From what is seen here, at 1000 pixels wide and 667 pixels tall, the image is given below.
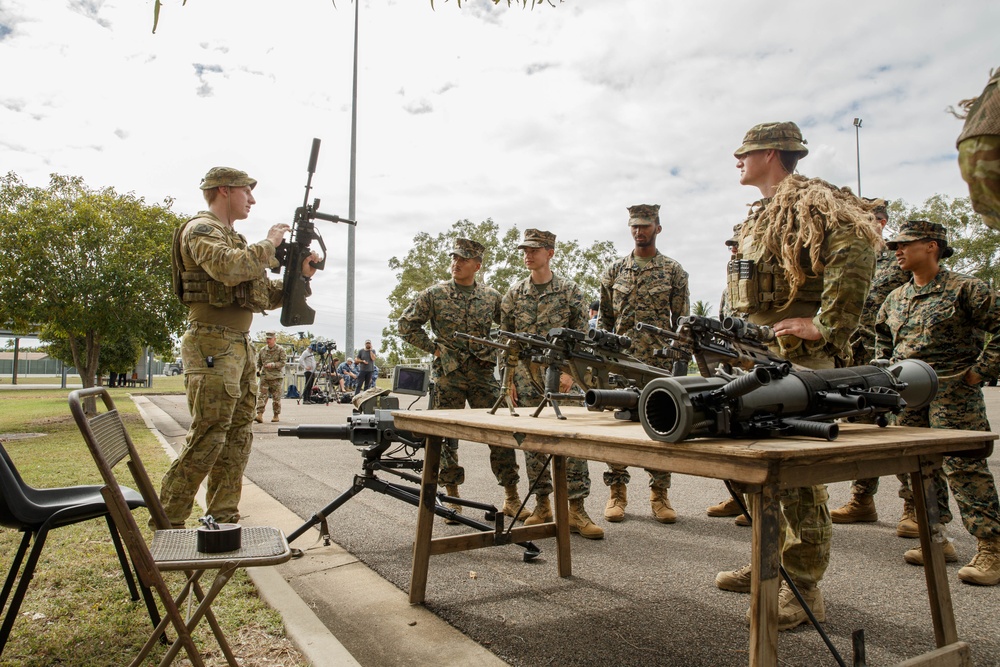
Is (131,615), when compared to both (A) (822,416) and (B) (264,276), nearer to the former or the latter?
(B) (264,276)

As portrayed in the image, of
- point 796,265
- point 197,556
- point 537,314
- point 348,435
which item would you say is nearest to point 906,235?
point 796,265

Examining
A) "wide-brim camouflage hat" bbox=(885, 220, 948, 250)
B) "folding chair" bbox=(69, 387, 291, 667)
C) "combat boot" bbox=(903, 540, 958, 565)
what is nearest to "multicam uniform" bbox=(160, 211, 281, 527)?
"folding chair" bbox=(69, 387, 291, 667)

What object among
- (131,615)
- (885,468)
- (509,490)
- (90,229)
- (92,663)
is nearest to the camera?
(885,468)

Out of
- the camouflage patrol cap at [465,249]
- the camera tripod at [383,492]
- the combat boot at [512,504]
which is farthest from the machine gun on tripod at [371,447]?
the camouflage patrol cap at [465,249]

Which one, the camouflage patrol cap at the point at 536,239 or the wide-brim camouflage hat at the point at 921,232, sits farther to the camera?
the camouflage patrol cap at the point at 536,239

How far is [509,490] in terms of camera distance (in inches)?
203

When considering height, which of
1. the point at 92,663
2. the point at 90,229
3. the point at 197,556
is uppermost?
the point at 90,229

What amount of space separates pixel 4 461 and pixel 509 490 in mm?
3339

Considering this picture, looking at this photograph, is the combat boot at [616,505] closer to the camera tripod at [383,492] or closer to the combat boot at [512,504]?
the combat boot at [512,504]

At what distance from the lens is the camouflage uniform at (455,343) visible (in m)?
5.32

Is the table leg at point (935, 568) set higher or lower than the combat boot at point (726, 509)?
higher

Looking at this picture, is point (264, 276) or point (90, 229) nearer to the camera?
point (264, 276)

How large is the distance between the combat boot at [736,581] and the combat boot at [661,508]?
59.3 inches

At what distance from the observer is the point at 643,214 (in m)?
5.37
